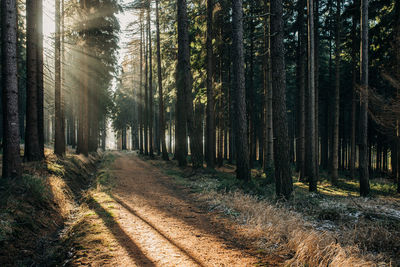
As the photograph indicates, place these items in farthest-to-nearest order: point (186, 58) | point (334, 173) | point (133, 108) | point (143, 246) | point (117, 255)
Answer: point (133, 108)
point (334, 173)
point (186, 58)
point (143, 246)
point (117, 255)

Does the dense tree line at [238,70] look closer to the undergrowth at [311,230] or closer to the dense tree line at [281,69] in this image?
the dense tree line at [281,69]

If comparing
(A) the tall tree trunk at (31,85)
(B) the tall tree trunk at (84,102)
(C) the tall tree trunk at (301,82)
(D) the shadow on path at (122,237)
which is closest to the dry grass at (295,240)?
(D) the shadow on path at (122,237)

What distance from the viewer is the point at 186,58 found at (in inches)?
561

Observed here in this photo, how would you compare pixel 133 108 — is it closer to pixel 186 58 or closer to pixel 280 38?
pixel 186 58

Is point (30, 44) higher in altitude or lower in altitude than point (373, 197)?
higher

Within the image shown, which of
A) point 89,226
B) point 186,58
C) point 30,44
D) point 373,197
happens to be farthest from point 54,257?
point 373,197

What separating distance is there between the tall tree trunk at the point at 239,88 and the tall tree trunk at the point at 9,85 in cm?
797

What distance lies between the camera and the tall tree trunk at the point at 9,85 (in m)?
6.89

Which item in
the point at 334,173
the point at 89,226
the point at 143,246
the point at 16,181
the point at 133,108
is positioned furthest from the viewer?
the point at 133,108

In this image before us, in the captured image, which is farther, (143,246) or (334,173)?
(334,173)

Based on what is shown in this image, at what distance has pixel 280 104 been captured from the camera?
813 centimetres

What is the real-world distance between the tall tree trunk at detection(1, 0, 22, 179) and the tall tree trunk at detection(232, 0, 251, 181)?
7965 mm

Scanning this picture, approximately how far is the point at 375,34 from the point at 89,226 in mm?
18517

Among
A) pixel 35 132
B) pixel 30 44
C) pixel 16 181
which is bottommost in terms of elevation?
pixel 16 181
